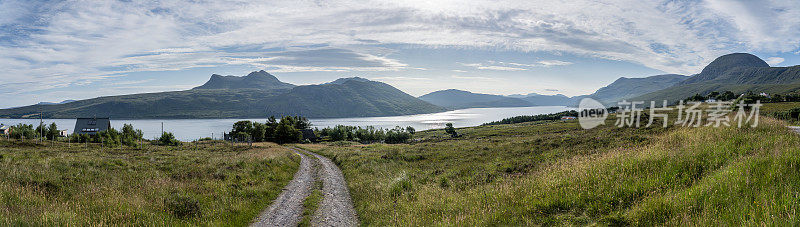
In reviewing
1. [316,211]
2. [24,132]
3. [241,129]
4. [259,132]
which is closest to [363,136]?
[259,132]

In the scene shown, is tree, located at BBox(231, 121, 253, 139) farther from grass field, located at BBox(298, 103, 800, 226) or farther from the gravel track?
grass field, located at BBox(298, 103, 800, 226)

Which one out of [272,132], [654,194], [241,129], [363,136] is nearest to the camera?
[654,194]

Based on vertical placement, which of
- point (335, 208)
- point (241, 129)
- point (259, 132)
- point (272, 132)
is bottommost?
point (259, 132)

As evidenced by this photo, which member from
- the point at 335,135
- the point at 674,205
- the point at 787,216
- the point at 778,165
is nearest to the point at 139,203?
the point at 674,205

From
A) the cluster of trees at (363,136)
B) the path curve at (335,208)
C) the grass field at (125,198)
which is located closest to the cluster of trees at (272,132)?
the cluster of trees at (363,136)

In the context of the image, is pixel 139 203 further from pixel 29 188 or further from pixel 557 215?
pixel 557 215

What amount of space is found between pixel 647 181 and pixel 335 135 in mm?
105810

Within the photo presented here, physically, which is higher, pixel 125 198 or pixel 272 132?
pixel 125 198

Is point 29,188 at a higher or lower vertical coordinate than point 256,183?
higher

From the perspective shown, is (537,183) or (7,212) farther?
(537,183)

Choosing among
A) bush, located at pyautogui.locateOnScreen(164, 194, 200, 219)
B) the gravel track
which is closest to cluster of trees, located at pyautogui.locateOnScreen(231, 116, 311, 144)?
the gravel track

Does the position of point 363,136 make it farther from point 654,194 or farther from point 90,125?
point 654,194

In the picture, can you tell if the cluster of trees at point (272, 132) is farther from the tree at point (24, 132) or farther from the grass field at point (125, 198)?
the grass field at point (125, 198)

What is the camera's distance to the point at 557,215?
7.59 meters
